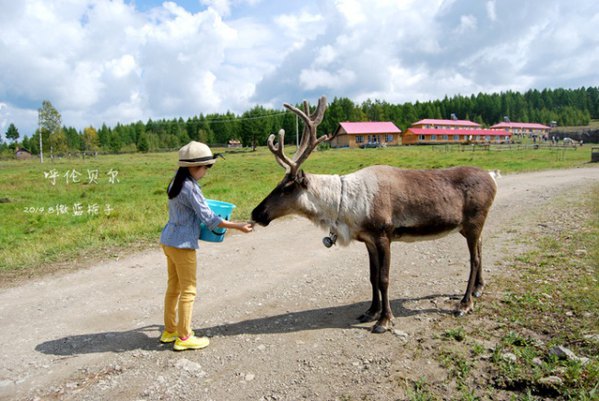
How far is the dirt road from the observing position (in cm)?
439

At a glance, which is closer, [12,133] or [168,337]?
[168,337]

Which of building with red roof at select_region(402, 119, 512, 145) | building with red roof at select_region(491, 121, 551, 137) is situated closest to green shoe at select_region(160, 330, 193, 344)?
building with red roof at select_region(402, 119, 512, 145)

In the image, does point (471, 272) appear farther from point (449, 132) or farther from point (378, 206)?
point (449, 132)

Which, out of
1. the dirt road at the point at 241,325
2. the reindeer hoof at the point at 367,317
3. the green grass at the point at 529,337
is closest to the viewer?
the green grass at the point at 529,337

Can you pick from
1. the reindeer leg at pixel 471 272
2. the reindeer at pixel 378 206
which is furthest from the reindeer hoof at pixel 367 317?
the reindeer leg at pixel 471 272

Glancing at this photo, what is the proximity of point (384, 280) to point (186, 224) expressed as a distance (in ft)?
A: 9.06

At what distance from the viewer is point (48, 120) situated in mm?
65938

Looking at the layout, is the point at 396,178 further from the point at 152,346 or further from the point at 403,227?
the point at 152,346

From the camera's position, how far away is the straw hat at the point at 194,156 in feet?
16.7

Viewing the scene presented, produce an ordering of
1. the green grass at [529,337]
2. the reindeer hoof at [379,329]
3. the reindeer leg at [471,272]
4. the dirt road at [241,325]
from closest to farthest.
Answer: the green grass at [529,337]
the dirt road at [241,325]
the reindeer hoof at [379,329]
the reindeer leg at [471,272]

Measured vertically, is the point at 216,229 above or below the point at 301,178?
below

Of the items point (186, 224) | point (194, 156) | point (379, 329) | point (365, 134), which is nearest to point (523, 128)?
point (365, 134)

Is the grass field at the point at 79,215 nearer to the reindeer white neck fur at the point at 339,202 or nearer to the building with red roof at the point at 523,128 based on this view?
the reindeer white neck fur at the point at 339,202

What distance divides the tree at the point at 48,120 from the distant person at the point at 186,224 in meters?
71.8
